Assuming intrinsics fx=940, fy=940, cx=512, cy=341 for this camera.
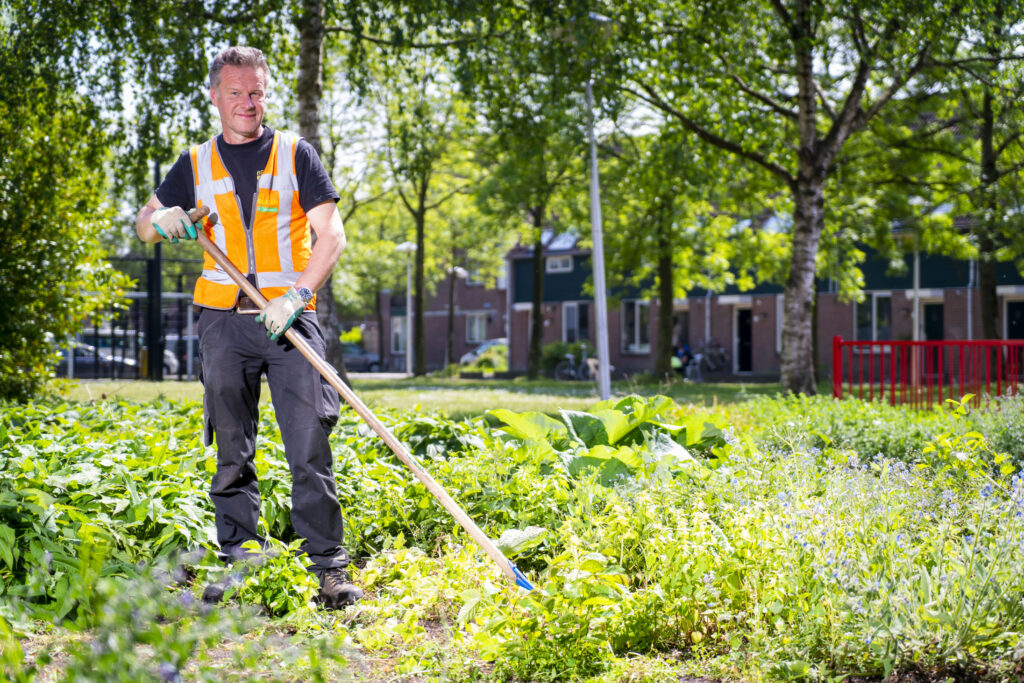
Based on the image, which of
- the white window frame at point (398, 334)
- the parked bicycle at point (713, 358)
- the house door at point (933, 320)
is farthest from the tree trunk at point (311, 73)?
the white window frame at point (398, 334)

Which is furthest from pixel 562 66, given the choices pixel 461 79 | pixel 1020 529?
pixel 1020 529

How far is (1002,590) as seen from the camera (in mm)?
2568

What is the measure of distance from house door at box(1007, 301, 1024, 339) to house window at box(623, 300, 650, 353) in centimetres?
1232

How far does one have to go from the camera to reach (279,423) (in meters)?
3.67

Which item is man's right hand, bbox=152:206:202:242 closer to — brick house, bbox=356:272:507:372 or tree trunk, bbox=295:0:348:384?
tree trunk, bbox=295:0:348:384

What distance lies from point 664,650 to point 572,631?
1.34 ft

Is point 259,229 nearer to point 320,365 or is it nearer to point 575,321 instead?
point 320,365

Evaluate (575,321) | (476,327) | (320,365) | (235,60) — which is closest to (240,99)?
(235,60)

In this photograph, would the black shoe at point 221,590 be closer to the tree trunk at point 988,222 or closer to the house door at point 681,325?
the tree trunk at point 988,222

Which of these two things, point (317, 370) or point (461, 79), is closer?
point (317, 370)

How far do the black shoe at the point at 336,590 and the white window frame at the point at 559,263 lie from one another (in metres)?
35.1

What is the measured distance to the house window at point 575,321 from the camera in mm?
38094

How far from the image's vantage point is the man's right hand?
340 cm

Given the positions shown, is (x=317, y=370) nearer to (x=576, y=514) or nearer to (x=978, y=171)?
(x=576, y=514)
